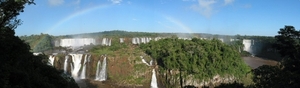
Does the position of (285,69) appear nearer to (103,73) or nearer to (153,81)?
(153,81)

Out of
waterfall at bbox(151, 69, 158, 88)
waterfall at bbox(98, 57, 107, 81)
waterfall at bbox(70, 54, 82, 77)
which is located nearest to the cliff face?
waterfall at bbox(70, 54, 82, 77)

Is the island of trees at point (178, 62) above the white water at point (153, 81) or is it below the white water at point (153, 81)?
above

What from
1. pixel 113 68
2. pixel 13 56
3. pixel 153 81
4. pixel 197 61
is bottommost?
pixel 153 81

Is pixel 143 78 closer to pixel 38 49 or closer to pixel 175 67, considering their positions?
pixel 175 67

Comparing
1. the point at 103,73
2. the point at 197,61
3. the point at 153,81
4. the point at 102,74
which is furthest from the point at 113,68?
the point at 197,61

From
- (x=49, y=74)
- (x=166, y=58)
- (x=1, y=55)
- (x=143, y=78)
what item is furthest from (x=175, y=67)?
(x=1, y=55)

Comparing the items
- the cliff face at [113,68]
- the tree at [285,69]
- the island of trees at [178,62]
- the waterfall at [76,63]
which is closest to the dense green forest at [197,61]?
the island of trees at [178,62]

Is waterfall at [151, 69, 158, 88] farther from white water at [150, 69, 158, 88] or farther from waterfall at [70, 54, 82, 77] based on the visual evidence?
waterfall at [70, 54, 82, 77]

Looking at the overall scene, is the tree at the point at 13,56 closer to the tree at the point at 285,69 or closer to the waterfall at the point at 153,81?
the tree at the point at 285,69

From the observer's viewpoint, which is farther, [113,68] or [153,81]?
[113,68]
